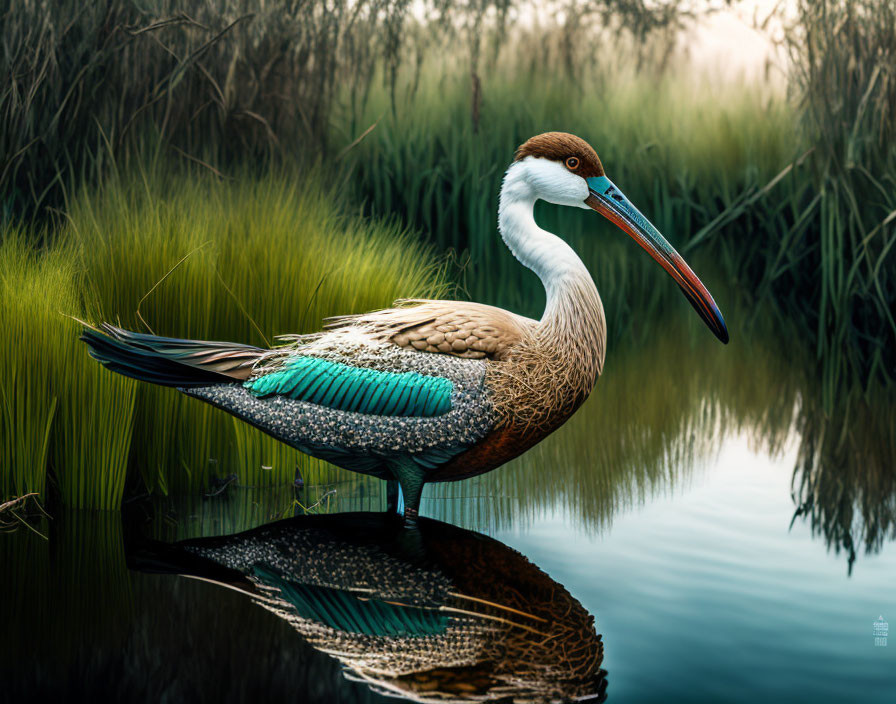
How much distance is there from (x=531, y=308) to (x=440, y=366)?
495 centimetres

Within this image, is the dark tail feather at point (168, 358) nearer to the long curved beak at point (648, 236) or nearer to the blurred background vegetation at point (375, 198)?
the blurred background vegetation at point (375, 198)

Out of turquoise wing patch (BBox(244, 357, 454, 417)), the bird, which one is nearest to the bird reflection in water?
the bird

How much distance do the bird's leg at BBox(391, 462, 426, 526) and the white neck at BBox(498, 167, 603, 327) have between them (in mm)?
870

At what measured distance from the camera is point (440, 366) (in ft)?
14.4

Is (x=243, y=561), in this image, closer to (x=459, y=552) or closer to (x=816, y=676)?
(x=459, y=552)

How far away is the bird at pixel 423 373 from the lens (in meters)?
4.38

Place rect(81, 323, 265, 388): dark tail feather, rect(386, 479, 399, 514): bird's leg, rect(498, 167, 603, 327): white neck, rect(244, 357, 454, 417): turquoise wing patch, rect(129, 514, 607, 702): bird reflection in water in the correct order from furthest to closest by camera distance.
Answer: rect(386, 479, 399, 514): bird's leg < rect(498, 167, 603, 327): white neck < rect(81, 323, 265, 388): dark tail feather < rect(244, 357, 454, 417): turquoise wing patch < rect(129, 514, 607, 702): bird reflection in water

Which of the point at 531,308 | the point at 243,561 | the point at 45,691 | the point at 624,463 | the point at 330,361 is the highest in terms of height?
the point at 531,308

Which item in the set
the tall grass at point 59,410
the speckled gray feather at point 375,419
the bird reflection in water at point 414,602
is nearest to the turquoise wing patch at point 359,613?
Result: the bird reflection in water at point 414,602

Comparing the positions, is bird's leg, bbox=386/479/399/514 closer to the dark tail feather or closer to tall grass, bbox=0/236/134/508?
the dark tail feather

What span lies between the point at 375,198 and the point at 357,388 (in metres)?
5.89

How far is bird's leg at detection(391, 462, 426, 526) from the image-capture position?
4.54 m

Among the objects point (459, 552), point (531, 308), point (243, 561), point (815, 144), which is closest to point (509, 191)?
point (459, 552)

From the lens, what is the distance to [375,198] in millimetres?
10062
